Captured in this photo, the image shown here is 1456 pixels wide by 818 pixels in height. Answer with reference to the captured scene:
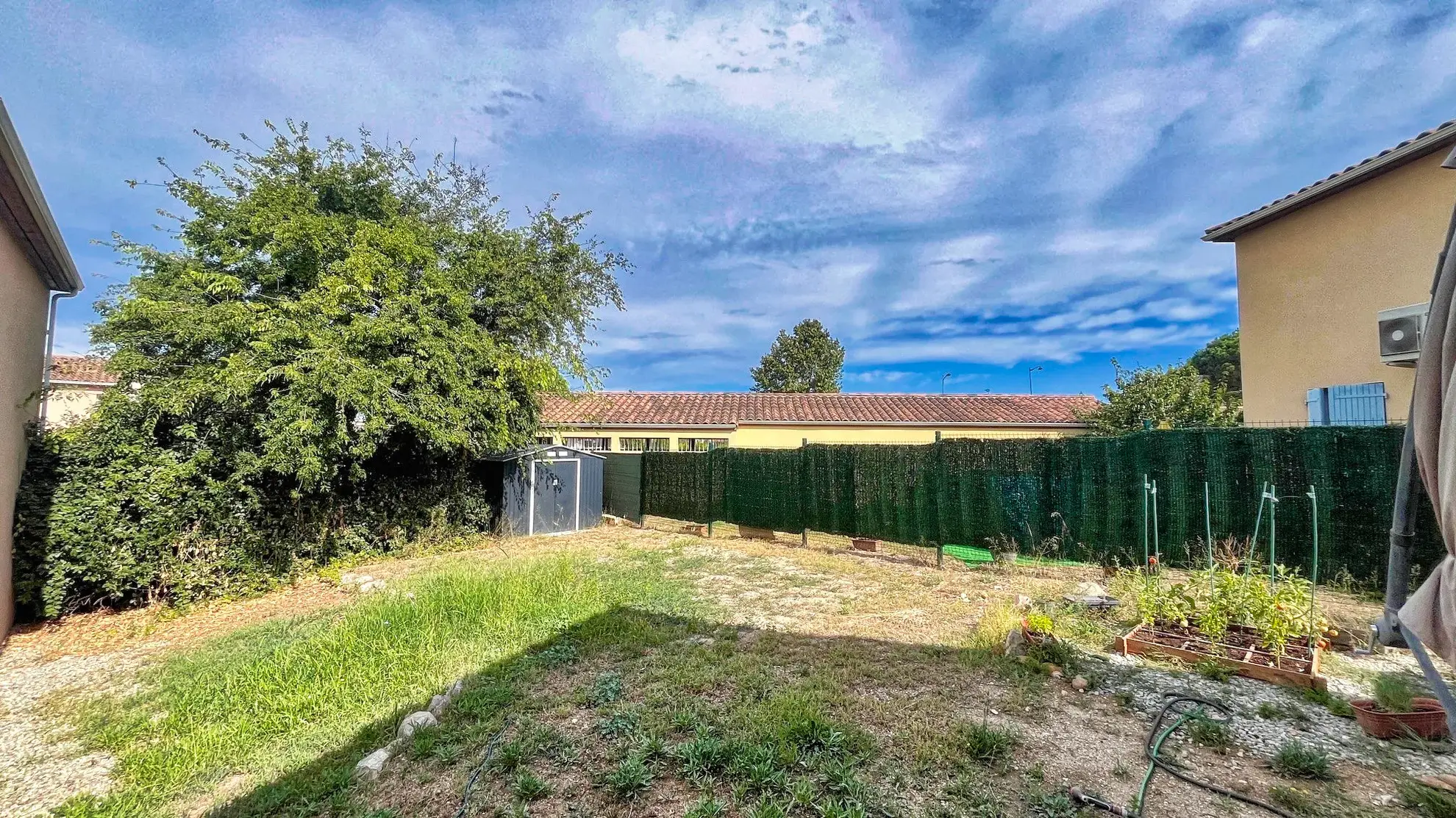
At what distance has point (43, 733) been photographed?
3.84 m

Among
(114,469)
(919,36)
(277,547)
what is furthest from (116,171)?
(919,36)

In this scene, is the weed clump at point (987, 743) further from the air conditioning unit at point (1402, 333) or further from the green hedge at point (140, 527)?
the green hedge at point (140, 527)

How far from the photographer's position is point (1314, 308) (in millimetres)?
8484

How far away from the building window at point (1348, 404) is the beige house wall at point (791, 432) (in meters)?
10.1

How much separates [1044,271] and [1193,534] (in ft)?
37.2

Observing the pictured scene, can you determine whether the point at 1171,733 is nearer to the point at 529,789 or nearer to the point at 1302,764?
the point at 1302,764

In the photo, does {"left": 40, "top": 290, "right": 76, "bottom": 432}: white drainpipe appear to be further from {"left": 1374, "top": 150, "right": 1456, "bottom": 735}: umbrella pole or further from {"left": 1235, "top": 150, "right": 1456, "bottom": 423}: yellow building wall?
{"left": 1235, "top": 150, "right": 1456, "bottom": 423}: yellow building wall

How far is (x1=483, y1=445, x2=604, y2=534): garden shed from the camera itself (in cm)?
1266

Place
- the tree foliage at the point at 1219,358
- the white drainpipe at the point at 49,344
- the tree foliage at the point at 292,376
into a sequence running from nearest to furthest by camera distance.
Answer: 1. the tree foliage at the point at 292,376
2. the white drainpipe at the point at 49,344
3. the tree foliage at the point at 1219,358

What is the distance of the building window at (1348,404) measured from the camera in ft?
24.8

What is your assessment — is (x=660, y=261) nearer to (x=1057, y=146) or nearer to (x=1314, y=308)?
(x=1057, y=146)

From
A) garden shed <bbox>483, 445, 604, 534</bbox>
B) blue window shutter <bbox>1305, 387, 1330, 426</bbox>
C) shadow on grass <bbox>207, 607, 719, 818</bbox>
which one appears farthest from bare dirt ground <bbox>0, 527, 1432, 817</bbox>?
blue window shutter <bbox>1305, 387, 1330, 426</bbox>

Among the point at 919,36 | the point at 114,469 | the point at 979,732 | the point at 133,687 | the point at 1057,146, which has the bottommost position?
the point at 133,687

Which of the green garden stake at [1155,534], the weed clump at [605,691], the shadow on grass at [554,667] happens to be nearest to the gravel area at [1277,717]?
→ the shadow on grass at [554,667]
